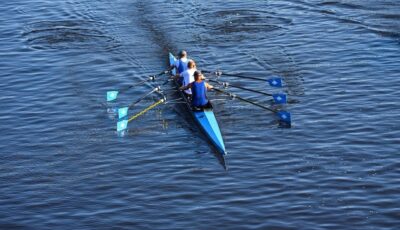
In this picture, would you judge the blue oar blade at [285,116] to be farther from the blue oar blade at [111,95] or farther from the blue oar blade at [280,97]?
the blue oar blade at [111,95]

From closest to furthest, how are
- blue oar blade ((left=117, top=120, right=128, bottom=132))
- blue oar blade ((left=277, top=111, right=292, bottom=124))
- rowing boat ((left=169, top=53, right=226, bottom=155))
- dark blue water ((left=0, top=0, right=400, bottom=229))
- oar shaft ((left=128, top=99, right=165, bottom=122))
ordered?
dark blue water ((left=0, top=0, right=400, bottom=229)) < rowing boat ((left=169, top=53, right=226, bottom=155)) < blue oar blade ((left=277, top=111, right=292, bottom=124)) < blue oar blade ((left=117, top=120, right=128, bottom=132)) < oar shaft ((left=128, top=99, right=165, bottom=122))

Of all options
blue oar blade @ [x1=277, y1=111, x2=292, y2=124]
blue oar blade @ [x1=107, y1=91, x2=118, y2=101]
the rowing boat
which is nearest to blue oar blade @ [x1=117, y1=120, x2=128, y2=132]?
blue oar blade @ [x1=107, y1=91, x2=118, y2=101]

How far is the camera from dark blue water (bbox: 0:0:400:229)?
2367 centimetres

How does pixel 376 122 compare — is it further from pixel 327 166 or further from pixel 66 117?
pixel 66 117

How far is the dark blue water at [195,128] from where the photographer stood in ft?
77.7

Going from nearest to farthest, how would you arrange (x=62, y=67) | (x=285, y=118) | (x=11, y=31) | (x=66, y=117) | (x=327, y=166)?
(x=327, y=166)
(x=285, y=118)
(x=66, y=117)
(x=62, y=67)
(x=11, y=31)

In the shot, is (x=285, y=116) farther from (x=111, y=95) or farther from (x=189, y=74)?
(x=111, y=95)

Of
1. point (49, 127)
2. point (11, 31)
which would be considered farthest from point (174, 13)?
point (49, 127)

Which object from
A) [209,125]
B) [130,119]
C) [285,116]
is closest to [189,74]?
[130,119]

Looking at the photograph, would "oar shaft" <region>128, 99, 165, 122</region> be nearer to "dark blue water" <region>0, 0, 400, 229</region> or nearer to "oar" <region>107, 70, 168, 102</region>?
"dark blue water" <region>0, 0, 400, 229</region>

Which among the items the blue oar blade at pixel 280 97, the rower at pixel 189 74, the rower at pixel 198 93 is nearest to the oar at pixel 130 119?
the rower at pixel 189 74

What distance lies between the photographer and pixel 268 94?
3161cm

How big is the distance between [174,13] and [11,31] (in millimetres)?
9536

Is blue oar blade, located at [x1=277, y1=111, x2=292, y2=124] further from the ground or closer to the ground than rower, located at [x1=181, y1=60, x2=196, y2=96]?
closer to the ground
